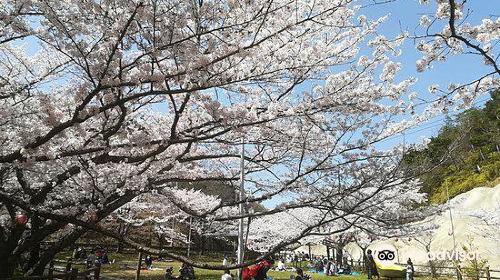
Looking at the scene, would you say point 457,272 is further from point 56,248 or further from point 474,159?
point 474,159

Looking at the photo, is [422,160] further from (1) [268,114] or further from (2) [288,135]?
(1) [268,114]

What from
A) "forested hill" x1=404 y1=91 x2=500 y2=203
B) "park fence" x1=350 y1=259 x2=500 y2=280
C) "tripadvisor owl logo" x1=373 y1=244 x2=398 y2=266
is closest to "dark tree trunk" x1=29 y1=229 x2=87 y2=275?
"park fence" x1=350 y1=259 x2=500 y2=280

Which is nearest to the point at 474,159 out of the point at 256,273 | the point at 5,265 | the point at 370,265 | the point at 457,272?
the point at 370,265

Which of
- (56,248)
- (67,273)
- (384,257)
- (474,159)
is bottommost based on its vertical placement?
(67,273)

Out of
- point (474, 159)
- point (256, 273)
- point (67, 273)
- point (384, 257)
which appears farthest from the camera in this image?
point (474, 159)

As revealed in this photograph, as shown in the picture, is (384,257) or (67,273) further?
(384,257)

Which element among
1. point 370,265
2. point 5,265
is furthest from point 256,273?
point 370,265

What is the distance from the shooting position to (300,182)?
21.7ft

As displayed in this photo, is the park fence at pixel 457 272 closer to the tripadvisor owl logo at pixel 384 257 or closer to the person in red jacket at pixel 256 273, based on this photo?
the tripadvisor owl logo at pixel 384 257

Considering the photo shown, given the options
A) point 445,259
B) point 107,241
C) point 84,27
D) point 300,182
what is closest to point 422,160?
point 300,182

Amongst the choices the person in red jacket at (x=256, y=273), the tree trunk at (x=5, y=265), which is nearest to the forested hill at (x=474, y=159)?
the person in red jacket at (x=256, y=273)

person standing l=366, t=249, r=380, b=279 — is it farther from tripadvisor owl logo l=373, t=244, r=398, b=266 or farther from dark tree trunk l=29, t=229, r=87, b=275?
dark tree trunk l=29, t=229, r=87, b=275

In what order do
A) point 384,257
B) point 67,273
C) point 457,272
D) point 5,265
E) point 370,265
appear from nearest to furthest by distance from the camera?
point 67,273 → point 5,265 → point 457,272 → point 370,265 → point 384,257

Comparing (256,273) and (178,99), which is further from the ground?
(178,99)
